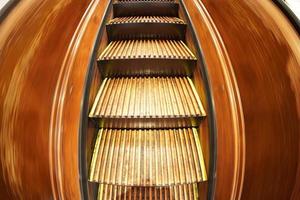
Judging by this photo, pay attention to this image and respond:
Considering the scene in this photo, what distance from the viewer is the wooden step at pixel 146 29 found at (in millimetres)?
1310

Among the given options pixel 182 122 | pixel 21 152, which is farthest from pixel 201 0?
pixel 21 152

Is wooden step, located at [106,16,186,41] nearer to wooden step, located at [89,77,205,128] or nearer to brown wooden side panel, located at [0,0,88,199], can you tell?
wooden step, located at [89,77,205,128]

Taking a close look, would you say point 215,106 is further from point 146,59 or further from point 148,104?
point 146,59

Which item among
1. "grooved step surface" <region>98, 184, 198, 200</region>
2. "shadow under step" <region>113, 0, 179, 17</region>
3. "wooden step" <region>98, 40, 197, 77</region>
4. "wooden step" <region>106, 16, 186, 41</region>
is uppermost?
"shadow under step" <region>113, 0, 179, 17</region>

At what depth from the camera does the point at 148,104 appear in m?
1.10

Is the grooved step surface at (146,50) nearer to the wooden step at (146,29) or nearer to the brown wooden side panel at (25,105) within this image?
the wooden step at (146,29)

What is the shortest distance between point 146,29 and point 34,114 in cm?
101

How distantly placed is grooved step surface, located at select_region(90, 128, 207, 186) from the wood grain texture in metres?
0.20

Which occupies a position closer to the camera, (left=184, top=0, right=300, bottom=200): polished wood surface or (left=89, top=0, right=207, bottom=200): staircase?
(left=184, top=0, right=300, bottom=200): polished wood surface

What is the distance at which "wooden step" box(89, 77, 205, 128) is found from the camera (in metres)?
1.04

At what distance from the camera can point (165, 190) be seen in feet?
3.75

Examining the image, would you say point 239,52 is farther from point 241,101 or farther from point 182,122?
point 182,122

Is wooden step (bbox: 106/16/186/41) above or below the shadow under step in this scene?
below

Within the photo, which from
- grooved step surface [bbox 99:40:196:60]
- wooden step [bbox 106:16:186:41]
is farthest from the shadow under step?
grooved step surface [bbox 99:40:196:60]
